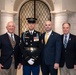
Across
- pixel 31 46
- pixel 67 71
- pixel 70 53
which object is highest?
pixel 31 46

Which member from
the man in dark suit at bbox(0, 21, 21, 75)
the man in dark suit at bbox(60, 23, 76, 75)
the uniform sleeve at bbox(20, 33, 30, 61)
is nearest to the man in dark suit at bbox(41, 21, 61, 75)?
the man in dark suit at bbox(60, 23, 76, 75)

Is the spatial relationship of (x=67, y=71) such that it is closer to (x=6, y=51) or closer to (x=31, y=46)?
(x=31, y=46)

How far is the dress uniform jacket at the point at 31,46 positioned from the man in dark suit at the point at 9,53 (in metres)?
0.15

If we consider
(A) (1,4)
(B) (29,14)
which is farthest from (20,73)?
(B) (29,14)

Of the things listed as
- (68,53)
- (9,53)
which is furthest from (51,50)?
(9,53)

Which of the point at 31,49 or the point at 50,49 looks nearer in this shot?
the point at 31,49

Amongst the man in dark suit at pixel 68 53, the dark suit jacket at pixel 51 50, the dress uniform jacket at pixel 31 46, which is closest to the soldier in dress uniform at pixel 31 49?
the dress uniform jacket at pixel 31 46

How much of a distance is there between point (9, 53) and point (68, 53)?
Answer: 41.0 inches

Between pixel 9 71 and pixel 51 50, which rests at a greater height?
pixel 51 50

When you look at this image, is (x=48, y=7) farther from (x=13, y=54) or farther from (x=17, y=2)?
(x=13, y=54)

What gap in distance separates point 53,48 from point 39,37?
32 centimetres

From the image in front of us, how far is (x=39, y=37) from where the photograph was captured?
4.52m

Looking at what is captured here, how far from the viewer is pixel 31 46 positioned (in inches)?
175

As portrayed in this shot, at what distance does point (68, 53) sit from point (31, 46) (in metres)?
0.67
